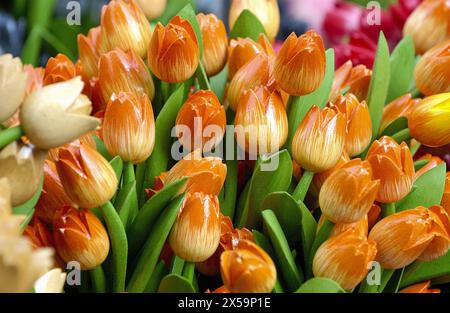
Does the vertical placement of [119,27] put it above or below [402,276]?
above

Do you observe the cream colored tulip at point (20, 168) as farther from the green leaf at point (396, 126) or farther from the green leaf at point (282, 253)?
the green leaf at point (396, 126)

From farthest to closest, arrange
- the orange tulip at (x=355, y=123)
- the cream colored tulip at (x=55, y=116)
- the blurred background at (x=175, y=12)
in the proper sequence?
the blurred background at (x=175, y=12), the orange tulip at (x=355, y=123), the cream colored tulip at (x=55, y=116)

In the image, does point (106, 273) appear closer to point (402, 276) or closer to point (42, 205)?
point (42, 205)

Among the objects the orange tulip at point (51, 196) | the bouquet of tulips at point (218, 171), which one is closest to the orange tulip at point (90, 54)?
the bouquet of tulips at point (218, 171)

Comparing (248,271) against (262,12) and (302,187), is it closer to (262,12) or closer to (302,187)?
(302,187)

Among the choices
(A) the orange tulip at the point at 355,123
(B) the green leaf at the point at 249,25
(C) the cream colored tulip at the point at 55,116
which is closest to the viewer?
(C) the cream colored tulip at the point at 55,116

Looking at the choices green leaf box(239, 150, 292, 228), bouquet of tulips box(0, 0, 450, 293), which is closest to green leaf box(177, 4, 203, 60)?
bouquet of tulips box(0, 0, 450, 293)

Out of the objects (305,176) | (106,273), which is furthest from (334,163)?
(106,273)
